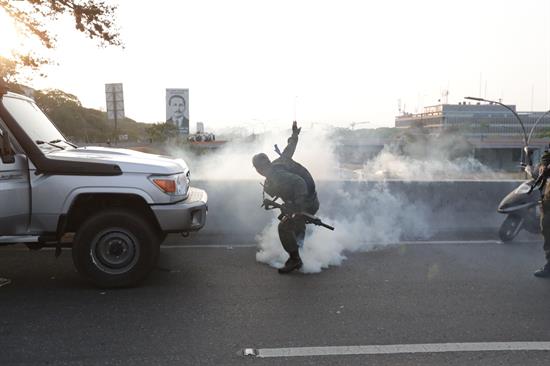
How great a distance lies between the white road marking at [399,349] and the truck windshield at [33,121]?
3275mm

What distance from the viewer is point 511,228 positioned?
23.8 ft

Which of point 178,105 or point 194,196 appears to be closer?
point 194,196

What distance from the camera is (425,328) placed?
4070mm

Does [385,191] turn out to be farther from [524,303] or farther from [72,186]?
[72,186]

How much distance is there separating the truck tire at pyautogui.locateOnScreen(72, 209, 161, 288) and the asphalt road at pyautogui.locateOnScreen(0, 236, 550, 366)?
0.16 m

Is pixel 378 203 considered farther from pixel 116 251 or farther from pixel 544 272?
pixel 116 251

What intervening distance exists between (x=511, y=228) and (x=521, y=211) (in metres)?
0.31

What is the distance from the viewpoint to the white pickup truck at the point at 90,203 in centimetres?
481

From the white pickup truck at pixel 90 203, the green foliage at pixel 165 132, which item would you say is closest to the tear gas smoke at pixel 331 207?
the white pickup truck at pixel 90 203

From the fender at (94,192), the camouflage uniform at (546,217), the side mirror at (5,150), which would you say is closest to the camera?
the side mirror at (5,150)

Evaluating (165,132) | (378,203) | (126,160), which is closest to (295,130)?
(126,160)

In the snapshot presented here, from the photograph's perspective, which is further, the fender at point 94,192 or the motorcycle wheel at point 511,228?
the motorcycle wheel at point 511,228

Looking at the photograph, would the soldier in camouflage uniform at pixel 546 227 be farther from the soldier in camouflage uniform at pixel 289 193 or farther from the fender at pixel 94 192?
the fender at pixel 94 192

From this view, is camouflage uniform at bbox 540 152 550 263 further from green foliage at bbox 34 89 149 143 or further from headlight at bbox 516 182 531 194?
green foliage at bbox 34 89 149 143
